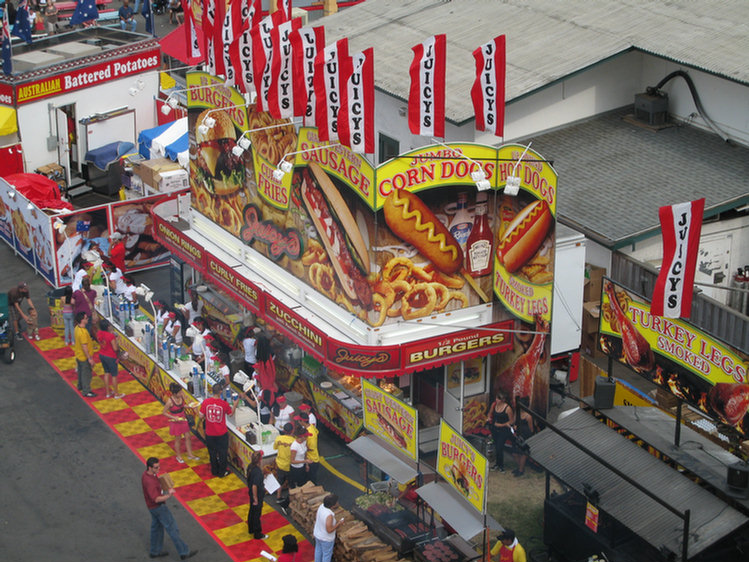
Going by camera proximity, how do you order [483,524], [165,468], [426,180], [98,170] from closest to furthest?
[483,524], [426,180], [165,468], [98,170]

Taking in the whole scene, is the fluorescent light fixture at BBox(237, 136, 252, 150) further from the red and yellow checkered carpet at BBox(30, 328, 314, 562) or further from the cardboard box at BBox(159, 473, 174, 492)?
the cardboard box at BBox(159, 473, 174, 492)

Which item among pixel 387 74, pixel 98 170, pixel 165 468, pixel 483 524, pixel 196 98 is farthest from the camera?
pixel 98 170

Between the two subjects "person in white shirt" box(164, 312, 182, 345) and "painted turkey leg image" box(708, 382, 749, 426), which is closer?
"painted turkey leg image" box(708, 382, 749, 426)

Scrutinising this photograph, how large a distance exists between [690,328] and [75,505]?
11.2 metres

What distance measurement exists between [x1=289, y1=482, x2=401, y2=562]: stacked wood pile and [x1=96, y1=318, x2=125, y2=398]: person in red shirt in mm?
5995

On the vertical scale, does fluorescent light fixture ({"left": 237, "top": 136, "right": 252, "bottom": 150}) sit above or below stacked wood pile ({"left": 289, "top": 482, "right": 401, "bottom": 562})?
above

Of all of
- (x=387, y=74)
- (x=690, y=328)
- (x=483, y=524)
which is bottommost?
(x=483, y=524)

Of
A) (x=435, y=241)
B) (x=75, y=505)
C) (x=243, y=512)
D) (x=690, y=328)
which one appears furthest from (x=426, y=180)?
(x=75, y=505)

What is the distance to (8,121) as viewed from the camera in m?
34.5

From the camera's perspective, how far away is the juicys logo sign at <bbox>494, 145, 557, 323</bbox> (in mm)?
20047

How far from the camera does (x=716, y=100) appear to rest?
→ 1040 inches

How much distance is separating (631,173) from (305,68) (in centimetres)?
871

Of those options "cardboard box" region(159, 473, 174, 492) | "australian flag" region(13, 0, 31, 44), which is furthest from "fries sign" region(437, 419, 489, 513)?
"australian flag" region(13, 0, 31, 44)

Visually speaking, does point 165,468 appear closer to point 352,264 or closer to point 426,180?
point 352,264
